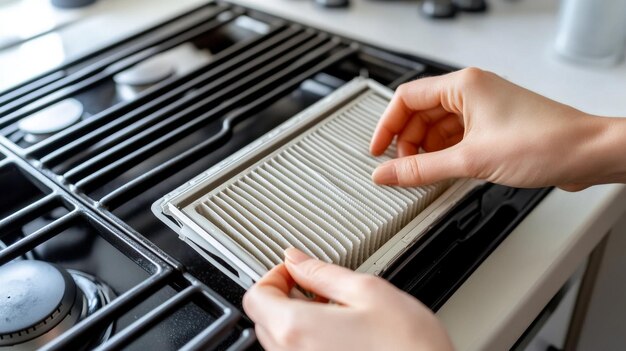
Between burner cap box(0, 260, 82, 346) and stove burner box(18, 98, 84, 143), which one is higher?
stove burner box(18, 98, 84, 143)

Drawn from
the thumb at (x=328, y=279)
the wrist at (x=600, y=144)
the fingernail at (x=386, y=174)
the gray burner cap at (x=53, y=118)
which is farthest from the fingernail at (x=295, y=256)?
the gray burner cap at (x=53, y=118)

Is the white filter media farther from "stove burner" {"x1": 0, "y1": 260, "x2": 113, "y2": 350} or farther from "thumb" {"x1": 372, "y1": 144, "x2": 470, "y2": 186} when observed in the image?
"stove burner" {"x1": 0, "y1": 260, "x2": 113, "y2": 350}

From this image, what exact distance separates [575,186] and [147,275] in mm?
468

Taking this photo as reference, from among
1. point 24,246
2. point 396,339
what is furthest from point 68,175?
point 396,339

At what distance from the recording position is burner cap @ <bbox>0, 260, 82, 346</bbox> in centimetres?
53

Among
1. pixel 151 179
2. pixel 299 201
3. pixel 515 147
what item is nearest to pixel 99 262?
pixel 151 179

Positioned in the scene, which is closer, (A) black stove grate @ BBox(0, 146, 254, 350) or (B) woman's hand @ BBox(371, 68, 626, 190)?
(A) black stove grate @ BBox(0, 146, 254, 350)

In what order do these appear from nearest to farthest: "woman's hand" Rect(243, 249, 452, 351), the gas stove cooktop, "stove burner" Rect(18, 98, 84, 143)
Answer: "woman's hand" Rect(243, 249, 452, 351) → the gas stove cooktop → "stove burner" Rect(18, 98, 84, 143)

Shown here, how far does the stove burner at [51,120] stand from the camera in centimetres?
81

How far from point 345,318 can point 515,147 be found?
0.28m

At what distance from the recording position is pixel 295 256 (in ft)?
1.67

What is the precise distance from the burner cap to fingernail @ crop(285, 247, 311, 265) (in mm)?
215

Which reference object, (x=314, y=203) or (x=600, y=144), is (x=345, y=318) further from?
(x=600, y=144)

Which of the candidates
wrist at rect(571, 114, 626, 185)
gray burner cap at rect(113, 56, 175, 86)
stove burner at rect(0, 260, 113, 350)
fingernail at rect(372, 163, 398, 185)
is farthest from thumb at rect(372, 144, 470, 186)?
gray burner cap at rect(113, 56, 175, 86)
